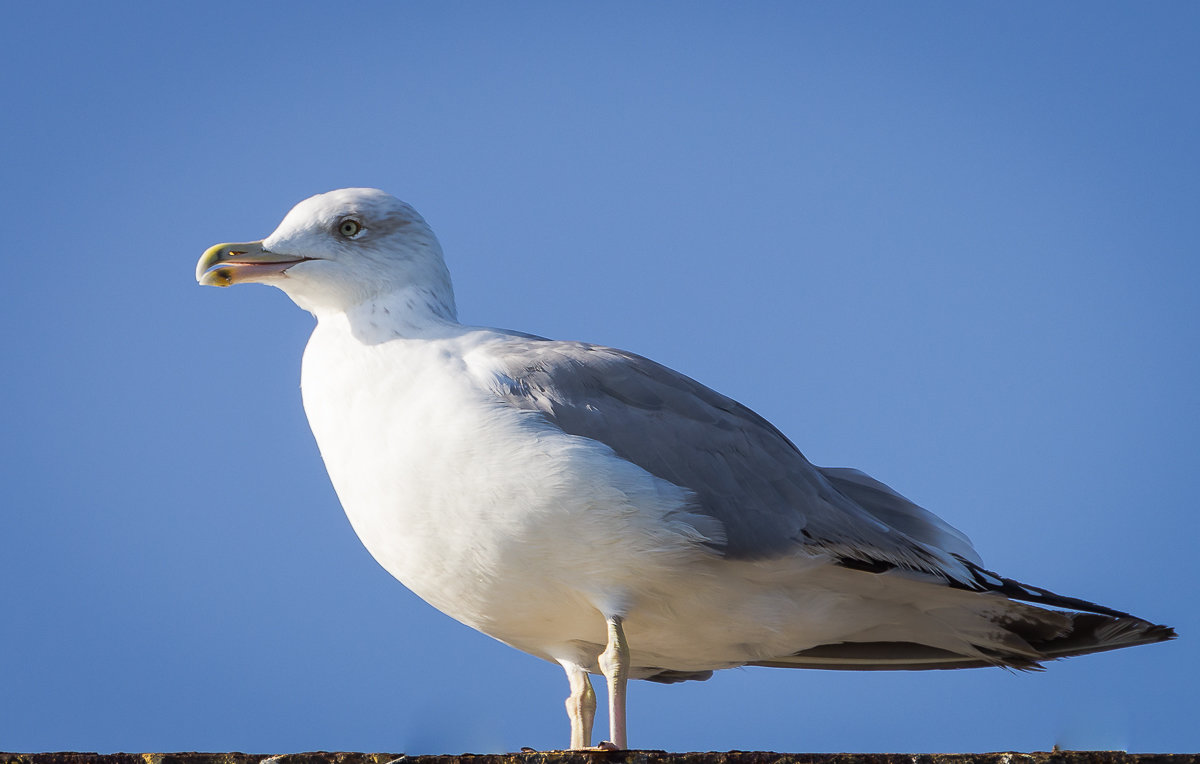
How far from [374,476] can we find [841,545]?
1732mm

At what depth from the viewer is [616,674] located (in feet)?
14.9

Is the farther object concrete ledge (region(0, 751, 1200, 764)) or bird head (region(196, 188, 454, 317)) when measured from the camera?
bird head (region(196, 188, 454, 317))

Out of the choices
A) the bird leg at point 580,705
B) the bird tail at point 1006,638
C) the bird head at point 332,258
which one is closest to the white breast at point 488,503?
the bird leg at point 580,705

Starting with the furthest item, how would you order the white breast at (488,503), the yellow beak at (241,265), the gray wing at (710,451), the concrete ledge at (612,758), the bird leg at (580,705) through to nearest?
1. the yellow beak at (241,265)
2. the bird leg at (580,705)
3. the gray wing at (710,451)
4. the white breast at (488,503)
5. the concrete ledge at (612,758)

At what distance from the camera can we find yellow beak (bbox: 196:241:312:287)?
17.3 feet

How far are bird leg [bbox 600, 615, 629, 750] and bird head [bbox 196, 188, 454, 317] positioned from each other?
1.61 m

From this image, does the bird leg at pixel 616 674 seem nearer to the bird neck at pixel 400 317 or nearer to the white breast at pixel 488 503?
the white breast at pixel 488 503

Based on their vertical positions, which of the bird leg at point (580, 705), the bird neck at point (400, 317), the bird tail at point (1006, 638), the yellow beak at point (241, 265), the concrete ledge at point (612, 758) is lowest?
the concrete ledge at point (612, 758)

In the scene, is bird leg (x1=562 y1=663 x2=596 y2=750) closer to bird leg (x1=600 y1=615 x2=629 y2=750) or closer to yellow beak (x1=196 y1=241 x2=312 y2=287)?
bird leg (x1=600 y1=615 x2=629 y2=750)

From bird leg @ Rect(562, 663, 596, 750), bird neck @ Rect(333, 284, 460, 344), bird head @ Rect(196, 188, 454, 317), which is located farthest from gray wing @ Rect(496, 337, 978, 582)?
Result: bird leg @ Rect(562, 663, 596, 750)

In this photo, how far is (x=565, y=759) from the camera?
3.10 meters

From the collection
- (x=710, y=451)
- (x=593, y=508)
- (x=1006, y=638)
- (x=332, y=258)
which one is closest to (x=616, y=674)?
(x=593, y=508)

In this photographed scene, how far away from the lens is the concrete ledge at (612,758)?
9.95 feet

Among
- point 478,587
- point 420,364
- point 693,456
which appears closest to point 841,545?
point 693,456
